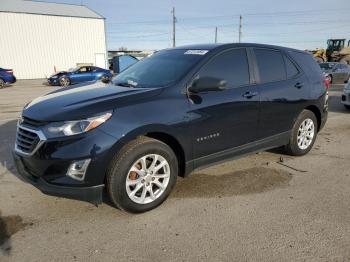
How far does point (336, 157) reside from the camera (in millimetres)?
5297

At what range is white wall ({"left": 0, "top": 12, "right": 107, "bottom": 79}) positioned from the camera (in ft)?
108

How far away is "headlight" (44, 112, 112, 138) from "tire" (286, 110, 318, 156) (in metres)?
3.25

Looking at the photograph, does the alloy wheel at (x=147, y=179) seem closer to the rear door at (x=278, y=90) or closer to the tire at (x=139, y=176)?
the tire at (x=139, y=176)

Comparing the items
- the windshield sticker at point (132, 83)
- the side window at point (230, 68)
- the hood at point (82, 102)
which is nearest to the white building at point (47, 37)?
the windshield sticker at point (132, 83)

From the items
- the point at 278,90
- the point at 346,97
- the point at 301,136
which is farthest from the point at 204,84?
the point at 346,97

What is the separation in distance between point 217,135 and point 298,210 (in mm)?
1226

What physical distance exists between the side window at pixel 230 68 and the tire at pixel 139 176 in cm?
107

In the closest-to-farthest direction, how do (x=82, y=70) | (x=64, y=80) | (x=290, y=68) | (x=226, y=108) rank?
(x=226, y=108) → (x=290, y=68) → (x=64, y=80) → (x=82, y=70)

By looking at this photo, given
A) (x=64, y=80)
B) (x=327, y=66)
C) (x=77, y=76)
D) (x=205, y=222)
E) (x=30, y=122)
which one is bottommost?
(x=64, y=80)

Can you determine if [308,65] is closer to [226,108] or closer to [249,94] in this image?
[249,94]

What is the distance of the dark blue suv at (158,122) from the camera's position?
3035mm

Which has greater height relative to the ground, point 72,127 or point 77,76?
point 72,127

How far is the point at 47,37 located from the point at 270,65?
116 feet

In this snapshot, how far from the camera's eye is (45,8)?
36.7 metres
